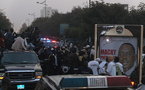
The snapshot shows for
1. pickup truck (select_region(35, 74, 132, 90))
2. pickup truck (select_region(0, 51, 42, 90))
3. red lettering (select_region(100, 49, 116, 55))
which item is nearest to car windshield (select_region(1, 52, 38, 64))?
pickup truck (select_region(0, 51, 42, 90))

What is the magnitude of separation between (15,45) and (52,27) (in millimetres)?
87411

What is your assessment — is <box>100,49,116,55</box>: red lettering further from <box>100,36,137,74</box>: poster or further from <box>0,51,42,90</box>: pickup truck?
<box>0,51,42,90</box>: pickup truck

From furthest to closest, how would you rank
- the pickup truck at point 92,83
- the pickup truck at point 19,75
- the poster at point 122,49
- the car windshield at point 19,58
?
1. the car windshield at point 19,58
2. the pickup truck at point 19,75
3. the poster at point 122,49
4. the pickup truck at point 92,83

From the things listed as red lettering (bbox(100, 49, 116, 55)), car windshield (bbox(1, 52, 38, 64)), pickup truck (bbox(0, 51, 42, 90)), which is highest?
red lettering (bbox(100, 49, 116, 55))

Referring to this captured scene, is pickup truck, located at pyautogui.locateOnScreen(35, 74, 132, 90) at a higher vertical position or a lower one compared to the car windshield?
higher

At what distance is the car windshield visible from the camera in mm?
16750

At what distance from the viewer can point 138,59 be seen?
44.9 ft

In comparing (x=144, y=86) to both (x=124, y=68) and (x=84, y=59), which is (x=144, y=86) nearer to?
(x=124, y=68)

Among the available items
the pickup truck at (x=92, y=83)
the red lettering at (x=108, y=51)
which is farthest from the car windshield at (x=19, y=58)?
the pickup truck at (x=92, y=83)

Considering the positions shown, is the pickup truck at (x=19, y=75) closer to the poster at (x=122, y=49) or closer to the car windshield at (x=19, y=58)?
the car windshield at (x=19, y=58)

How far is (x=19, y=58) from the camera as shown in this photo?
16.9 metres

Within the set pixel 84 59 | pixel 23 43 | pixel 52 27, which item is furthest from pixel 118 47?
pixel 52 27

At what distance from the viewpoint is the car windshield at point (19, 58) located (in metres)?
16.8

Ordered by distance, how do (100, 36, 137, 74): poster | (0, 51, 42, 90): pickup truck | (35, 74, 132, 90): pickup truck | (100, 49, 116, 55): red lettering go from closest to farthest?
(35, 74, 132, 90): pickup truck < (100, 36, 137, 74): poster < (100, 49, 116, 55): red lettering < (0, 51, 42, 90): pickup truck
